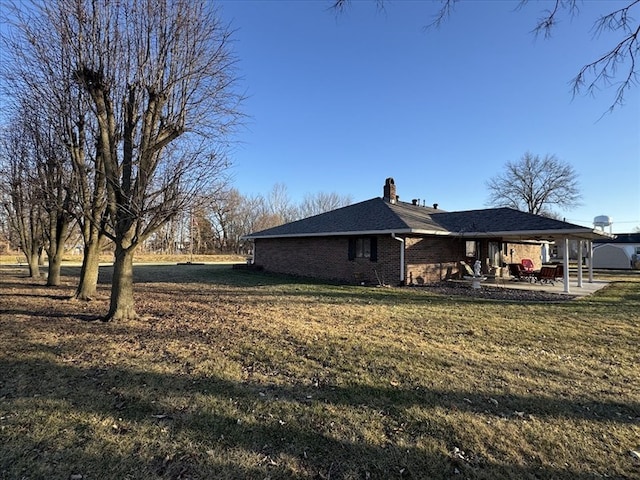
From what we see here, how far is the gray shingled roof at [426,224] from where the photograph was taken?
13.8m

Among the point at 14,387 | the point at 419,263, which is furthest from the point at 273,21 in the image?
the point at 419,263

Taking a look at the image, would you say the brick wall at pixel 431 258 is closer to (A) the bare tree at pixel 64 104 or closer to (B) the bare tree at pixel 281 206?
(A) the bare tree at pixel 64 104

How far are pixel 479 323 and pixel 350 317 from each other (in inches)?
107

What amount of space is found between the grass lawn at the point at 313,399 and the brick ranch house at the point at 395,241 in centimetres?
727

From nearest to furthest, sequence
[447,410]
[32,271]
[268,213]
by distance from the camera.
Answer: [447,410], [32,271], [268,213]

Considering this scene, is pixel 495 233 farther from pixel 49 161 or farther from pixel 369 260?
pixel 49 161

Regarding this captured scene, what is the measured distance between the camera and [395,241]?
14.8 meters

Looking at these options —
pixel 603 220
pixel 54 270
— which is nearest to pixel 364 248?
pixel 54 270

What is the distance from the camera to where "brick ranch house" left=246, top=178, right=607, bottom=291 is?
14547mm

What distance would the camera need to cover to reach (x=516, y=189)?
45.2 m

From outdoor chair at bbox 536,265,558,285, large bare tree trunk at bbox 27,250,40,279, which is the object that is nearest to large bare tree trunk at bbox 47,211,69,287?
large bare tree trunk at bbox 27,250,40,279

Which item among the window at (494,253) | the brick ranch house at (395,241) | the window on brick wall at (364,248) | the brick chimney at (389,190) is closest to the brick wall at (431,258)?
the brick ranch house at (395,241)

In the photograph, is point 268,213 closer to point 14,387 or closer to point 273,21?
point 273,21

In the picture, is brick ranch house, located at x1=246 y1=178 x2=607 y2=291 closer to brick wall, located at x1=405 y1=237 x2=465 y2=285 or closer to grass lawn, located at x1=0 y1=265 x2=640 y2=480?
brick wall, located at x1=405 y1=237 x2=465 y2=285
